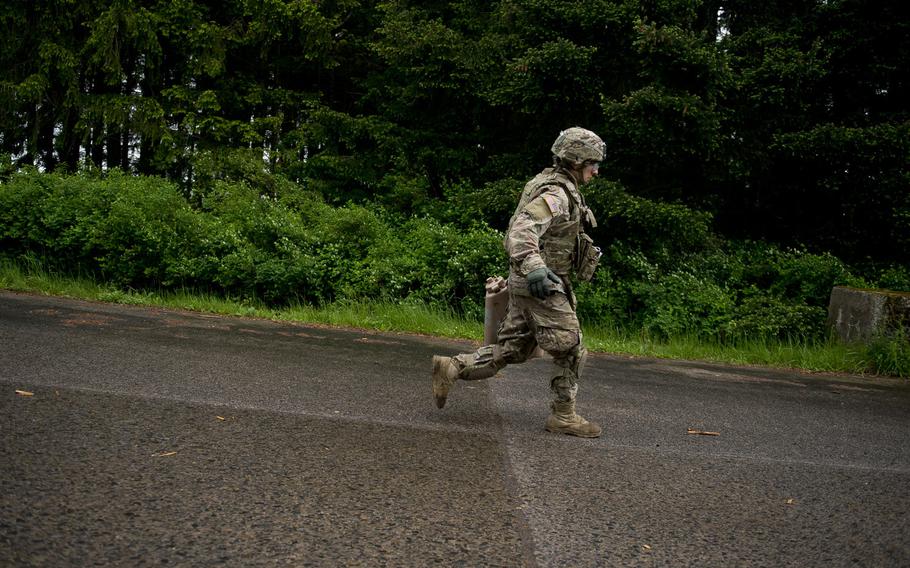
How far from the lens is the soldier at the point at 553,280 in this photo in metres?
4.73

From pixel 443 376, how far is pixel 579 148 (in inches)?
72.6

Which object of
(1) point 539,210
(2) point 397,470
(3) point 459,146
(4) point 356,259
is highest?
(3) point 459,146

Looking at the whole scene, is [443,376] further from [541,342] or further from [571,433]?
[571,433]

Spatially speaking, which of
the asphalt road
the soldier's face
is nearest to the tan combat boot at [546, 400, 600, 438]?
the asphalt road

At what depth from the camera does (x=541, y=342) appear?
15.6ft

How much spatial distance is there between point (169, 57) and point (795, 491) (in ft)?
64.3

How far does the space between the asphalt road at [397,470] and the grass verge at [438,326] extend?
2961mm

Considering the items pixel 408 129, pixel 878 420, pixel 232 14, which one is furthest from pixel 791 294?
pixel 232 14

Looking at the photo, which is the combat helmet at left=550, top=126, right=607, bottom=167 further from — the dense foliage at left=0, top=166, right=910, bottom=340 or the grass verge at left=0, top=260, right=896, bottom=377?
the dense foliage at left=0, top=166, right=910, bottom=340

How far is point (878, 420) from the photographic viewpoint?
640 centimetres

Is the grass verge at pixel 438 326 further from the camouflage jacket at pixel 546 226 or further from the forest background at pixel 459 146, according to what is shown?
the camouflage jacket at pixel 546 226

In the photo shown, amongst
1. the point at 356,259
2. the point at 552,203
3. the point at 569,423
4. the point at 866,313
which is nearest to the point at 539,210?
the point at 552,203

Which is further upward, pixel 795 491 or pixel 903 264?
pixel 903 264

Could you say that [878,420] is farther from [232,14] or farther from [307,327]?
[232,14]
